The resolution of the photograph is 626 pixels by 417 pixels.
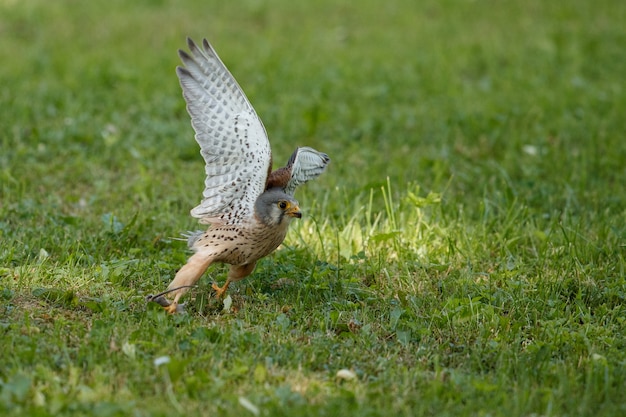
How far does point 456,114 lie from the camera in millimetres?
8328

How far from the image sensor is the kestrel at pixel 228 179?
4605 millimetres

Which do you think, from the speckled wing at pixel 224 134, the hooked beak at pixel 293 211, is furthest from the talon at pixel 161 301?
the hooked beak at pixel 293 211

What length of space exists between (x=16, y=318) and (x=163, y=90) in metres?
4.49

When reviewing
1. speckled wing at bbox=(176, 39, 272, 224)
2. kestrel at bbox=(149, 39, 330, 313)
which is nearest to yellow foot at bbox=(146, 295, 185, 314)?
kestrel at bbox=(149, 39, 330, 313)

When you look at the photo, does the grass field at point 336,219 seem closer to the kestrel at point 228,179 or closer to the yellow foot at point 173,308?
the yellow foot at point 173,308

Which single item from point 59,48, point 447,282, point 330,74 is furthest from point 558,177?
point 59,48

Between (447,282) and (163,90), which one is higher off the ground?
(163,90)

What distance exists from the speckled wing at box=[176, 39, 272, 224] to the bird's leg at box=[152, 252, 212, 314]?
0.28 metres

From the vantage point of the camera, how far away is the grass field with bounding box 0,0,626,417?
13.2 ft

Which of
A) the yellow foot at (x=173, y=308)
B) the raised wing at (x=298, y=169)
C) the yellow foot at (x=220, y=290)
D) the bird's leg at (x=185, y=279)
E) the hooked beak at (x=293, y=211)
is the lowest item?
the yellow foot at (x=220, y=290)

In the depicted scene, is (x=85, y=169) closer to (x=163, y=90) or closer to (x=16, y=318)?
(x=163, y=90)

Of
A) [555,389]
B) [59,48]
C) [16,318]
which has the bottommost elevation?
[555,389]

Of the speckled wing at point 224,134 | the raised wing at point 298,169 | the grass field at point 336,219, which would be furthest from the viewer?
the raised wing at point 298,169

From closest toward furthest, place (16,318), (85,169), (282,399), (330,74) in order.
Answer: (282,399) → (16,318) → (85,169) → (330,74)
